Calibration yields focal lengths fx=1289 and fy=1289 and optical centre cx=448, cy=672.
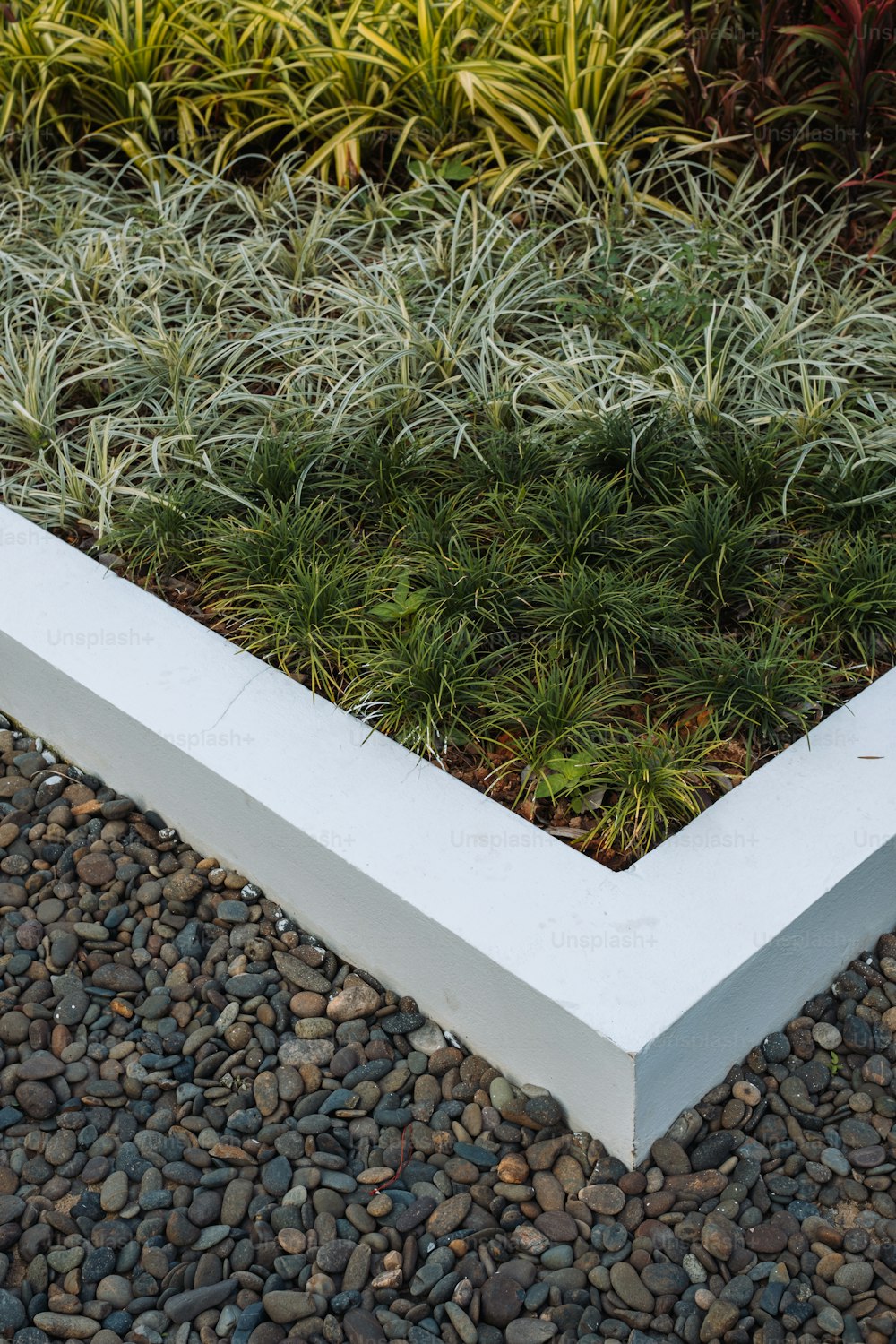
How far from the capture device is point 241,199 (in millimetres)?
4121

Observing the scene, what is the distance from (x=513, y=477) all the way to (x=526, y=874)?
44.5 inches

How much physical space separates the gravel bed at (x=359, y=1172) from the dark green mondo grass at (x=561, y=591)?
48 cm

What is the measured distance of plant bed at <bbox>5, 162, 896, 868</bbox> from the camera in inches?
98.4

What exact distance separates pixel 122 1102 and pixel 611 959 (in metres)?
0.89

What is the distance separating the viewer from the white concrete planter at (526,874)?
2027 mm

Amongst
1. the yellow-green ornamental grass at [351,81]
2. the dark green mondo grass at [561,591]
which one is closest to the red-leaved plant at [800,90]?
the yellow-green ornamental grass at [351,81]

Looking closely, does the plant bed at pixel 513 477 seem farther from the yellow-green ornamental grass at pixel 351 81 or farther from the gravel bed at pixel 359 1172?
the gravel bed at pixel 359 1172

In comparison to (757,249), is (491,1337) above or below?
below

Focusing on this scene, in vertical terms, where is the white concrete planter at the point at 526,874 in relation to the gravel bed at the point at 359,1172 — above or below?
above

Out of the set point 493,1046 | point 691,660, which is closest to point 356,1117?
point 493,1046

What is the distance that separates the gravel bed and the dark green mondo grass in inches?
18.8

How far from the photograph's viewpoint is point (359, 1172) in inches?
82.6

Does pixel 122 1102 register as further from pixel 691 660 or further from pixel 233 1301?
pixel 691 660

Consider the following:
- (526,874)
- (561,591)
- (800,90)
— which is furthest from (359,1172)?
(800,90)
